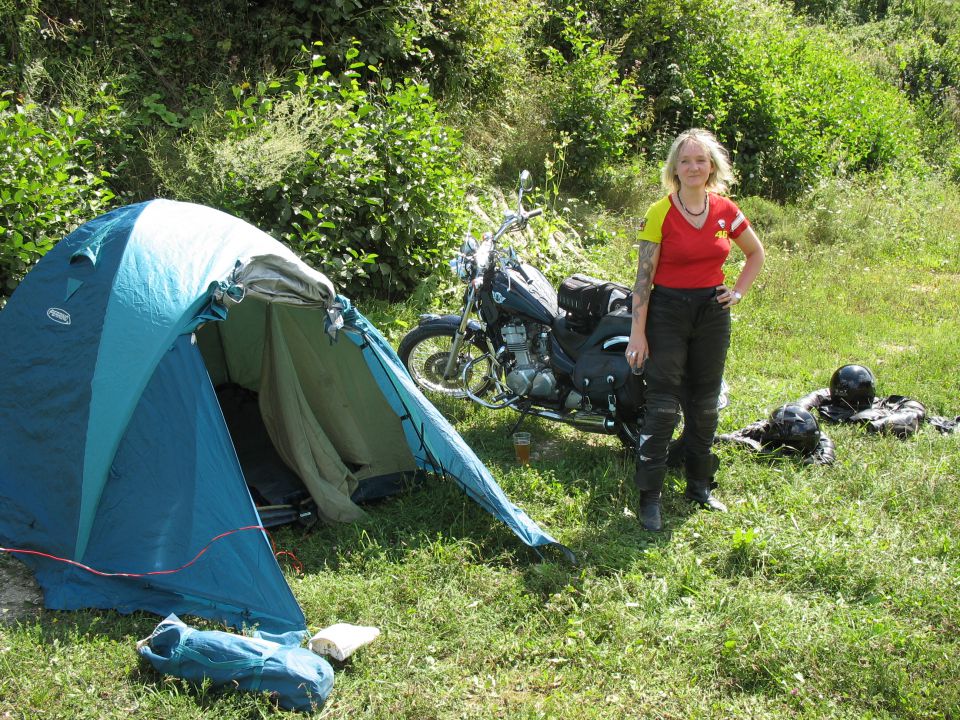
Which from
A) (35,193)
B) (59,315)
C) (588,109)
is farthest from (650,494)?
(588,109)

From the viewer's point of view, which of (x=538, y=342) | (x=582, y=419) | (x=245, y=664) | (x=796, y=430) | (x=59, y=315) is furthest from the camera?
(x=538, y=342)

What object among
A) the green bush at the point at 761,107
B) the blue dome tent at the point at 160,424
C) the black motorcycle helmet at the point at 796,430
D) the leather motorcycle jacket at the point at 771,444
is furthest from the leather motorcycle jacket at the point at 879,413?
the green bush at the point at 761,107

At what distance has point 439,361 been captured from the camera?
5.80 meters

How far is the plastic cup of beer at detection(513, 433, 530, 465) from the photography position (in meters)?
5.04

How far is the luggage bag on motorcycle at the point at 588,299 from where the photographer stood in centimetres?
494

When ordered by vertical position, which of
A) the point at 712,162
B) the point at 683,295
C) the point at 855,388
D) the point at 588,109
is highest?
the point at 588,109

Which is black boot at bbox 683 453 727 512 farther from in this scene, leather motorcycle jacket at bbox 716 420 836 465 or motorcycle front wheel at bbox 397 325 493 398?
motorcycle front wheel at bbox 397 325 493 398

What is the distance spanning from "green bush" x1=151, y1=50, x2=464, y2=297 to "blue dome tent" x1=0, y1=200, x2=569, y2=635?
6.51 feet

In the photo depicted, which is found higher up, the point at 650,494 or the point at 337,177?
the point at 337,177

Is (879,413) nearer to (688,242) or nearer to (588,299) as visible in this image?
(588,299)

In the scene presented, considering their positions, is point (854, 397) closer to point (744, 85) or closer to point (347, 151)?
point (347, 151)

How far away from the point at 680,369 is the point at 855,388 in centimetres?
193

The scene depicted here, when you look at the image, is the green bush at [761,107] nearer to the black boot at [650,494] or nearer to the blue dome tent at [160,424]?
the black boot at [650,494]

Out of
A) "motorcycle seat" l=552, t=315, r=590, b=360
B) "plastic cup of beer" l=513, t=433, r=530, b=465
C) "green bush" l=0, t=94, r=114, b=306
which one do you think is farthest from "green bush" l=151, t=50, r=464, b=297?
"plastic cup of beer" l=513, t=433, r=530, b=465
